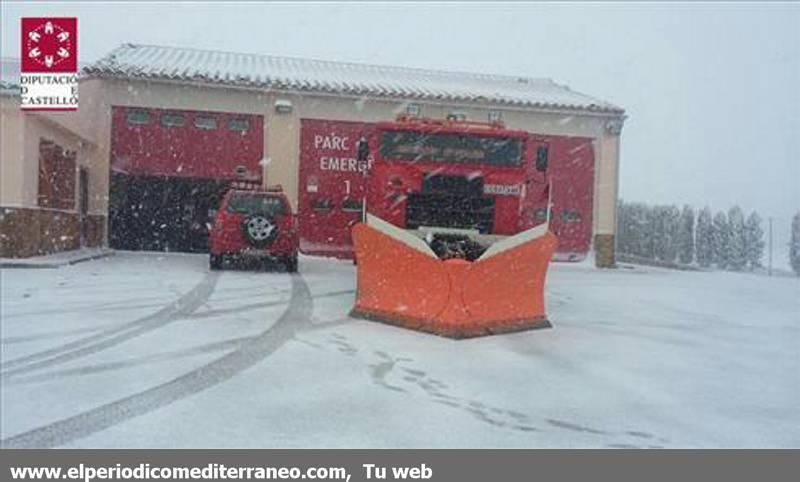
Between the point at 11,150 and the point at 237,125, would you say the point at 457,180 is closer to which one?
the point at 11,150

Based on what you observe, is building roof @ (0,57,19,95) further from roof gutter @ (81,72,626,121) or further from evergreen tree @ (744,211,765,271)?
evergreen tree @ (744,211,765,271)

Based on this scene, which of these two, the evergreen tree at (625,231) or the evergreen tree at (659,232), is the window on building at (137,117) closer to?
the evergreen tree at (659,232)

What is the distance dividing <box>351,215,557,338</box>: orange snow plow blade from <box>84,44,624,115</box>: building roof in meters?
14.2

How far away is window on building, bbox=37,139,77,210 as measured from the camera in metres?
17.9

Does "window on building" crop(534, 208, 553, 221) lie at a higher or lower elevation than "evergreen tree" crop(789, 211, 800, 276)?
higher

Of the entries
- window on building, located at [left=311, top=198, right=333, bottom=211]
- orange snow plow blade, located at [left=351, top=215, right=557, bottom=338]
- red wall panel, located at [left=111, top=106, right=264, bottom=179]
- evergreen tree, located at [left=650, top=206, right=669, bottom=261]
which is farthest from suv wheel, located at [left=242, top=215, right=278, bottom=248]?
evergreen tree, located at [left=650, top=206, right=669, bottom=261]

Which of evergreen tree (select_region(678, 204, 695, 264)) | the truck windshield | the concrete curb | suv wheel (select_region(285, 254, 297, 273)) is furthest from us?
evergreen tree (select_region(678, 204, 695, 264))

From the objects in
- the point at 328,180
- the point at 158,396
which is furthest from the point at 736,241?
the point at 158,396

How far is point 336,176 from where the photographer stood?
75.5ft

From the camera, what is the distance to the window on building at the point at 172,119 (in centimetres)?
2241

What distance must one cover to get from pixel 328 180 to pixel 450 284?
1455 centimetres

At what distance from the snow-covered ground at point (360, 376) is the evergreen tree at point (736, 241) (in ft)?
41.0

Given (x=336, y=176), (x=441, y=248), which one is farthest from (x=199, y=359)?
(x=336, y=176)

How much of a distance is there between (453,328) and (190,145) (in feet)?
51.0
